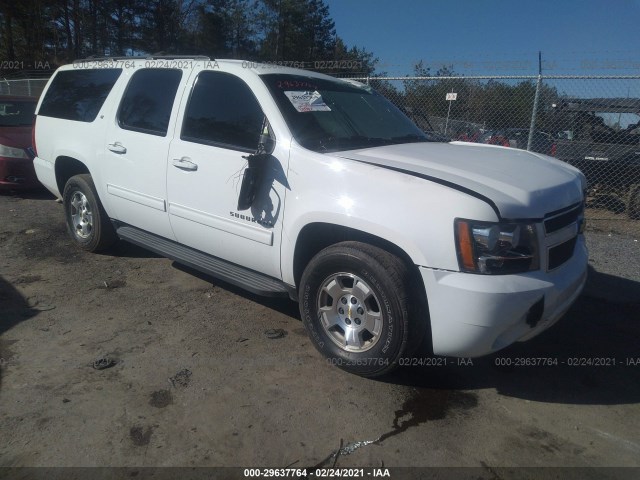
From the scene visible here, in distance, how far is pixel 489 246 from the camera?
2.61 meters

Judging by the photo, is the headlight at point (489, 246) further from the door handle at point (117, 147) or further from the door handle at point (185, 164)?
the door handle at point (117, 147)

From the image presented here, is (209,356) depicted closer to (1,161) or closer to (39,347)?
(39,347)

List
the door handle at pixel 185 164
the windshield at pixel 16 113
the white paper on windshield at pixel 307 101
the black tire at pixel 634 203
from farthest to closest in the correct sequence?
the windshield at pixel 16 113, the black tire at pixel 634 203, the door handle at pixel 185 164, the white paper on windshield at pixel 307 101

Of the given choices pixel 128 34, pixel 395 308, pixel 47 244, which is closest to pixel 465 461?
pixel 395 308

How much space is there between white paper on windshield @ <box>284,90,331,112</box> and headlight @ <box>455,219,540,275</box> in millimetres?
1530

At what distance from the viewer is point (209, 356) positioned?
11.2ft

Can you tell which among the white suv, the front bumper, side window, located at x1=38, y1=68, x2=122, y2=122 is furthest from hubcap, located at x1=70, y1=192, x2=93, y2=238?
the front bumper

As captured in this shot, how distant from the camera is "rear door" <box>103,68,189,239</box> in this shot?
4137 millimetres

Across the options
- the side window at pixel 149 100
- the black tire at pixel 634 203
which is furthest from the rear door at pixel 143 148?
the black tire at pixel 634 203

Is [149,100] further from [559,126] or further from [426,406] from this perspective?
[559,126]

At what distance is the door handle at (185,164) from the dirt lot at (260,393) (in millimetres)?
1188

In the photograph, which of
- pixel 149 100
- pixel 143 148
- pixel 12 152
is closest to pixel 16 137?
pixel 12 152

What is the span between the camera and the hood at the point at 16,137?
762 centimetres

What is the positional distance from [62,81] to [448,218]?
15.9ft
